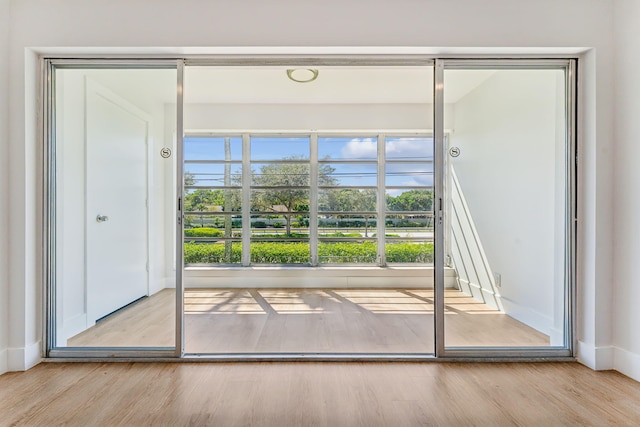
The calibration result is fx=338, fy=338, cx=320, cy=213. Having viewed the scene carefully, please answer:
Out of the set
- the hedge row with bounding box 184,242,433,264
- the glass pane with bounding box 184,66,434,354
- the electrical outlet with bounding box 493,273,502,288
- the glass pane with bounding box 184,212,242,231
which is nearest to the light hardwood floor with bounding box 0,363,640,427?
the electrical outlet with bounding box 493,273,502,288

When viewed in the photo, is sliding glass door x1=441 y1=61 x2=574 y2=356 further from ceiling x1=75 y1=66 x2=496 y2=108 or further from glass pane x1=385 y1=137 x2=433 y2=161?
glass pane x1=385 y1=137 x2=433 y2=161

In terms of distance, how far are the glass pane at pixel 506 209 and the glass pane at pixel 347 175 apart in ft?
6.29

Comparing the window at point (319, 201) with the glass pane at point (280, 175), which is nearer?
the window at point (319, 201)

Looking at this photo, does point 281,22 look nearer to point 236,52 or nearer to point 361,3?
point 236,52

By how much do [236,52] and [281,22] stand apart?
39 centimetres

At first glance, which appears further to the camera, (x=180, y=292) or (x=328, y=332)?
(x=328, y=332)

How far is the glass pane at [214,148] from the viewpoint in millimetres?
4501

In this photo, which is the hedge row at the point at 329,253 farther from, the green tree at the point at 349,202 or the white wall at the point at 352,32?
the white wall at the point at 352,32

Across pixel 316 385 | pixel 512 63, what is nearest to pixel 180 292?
pixel 316 385

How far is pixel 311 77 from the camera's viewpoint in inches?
150

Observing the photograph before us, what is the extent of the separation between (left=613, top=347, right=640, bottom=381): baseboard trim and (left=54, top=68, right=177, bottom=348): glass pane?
3349 mm

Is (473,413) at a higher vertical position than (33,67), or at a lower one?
lower

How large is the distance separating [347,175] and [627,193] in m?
3.27

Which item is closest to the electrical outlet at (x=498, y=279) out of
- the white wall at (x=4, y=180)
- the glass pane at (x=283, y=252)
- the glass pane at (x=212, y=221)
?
the glass pane at (x=283, y=252)
